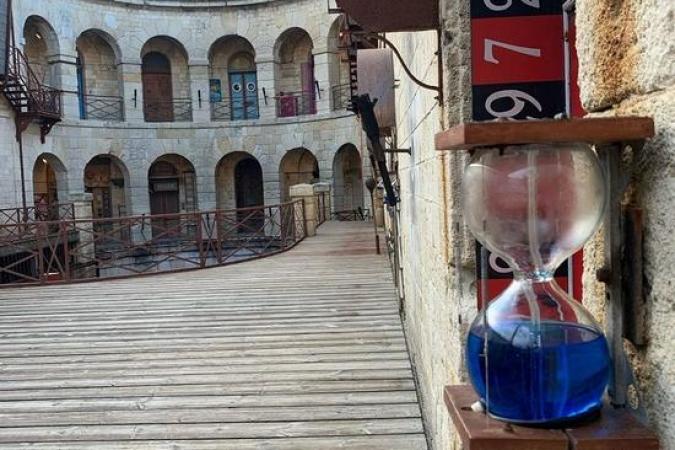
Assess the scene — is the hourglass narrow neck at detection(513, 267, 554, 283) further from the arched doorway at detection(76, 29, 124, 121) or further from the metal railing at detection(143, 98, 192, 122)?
the metal railing at detection(143, 98, 192, 122)

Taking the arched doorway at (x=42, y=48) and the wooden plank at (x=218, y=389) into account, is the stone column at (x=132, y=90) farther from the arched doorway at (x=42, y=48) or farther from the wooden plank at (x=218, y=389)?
the wooden plank at (x=218, y=389)

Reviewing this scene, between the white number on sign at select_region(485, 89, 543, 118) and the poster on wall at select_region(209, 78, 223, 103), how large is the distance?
24197 millimetres

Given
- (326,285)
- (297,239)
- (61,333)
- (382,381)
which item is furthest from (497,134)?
(297,239)

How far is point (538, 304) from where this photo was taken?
3.49ft

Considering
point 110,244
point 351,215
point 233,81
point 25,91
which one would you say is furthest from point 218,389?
point 233,81

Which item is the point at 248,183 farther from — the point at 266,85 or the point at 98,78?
the point at 98,78

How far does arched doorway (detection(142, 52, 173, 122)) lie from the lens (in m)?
25.2

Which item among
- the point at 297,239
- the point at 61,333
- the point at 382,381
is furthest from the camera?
the point at 297,239

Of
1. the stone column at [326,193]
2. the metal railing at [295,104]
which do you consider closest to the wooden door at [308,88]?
the metal railing at [295,104]

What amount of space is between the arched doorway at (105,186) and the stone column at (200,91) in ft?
11.9

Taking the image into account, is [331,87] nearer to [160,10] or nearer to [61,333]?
[160,10]

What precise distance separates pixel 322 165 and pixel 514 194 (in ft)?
74.6

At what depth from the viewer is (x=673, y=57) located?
89cm

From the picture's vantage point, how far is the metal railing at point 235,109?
25547 millimetres
